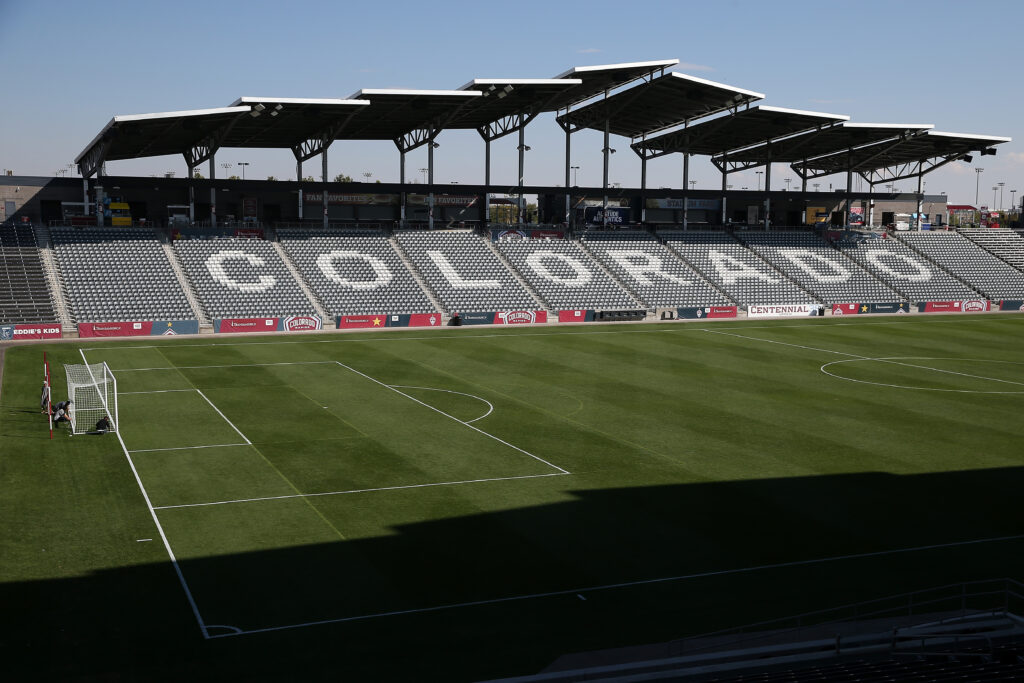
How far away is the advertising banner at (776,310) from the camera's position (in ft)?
229

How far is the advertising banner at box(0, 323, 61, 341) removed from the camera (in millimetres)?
50750

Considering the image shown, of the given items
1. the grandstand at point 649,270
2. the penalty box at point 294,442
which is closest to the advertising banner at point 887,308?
the grandstand at point 649,270

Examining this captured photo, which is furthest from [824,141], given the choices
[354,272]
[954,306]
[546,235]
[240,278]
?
[240,278]

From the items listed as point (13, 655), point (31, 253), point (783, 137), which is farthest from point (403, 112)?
point (13, 655)

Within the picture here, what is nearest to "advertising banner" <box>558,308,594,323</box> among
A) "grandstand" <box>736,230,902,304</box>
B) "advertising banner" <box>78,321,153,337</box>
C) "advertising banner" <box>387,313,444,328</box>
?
"advertising banner" <box>387,313,444,328</box>

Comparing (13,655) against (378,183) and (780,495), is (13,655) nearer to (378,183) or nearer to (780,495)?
(780,495)

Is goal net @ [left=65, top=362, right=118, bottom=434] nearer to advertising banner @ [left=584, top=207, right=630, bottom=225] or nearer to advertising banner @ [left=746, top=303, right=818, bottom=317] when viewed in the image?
advertising banner @ [left=746, top=303, right=818, bottom=317]

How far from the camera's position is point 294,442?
28453 millimetres

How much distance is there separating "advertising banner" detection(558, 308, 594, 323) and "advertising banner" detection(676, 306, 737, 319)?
7121 millimetres

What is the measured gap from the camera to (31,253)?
5978 centimetres

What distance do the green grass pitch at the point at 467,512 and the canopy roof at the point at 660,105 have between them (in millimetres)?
30904

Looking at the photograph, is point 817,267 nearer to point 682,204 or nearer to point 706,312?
point 682,204

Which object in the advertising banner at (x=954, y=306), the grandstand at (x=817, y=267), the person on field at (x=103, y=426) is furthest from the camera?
the grandstand at (x=817, y=267)

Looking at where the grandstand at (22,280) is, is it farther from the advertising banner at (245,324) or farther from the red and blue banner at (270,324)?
the red and blue banner at (270,324)
